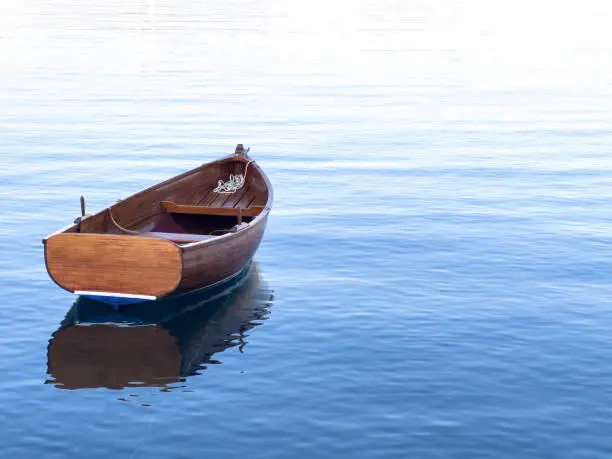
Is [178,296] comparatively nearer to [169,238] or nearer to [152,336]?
[169,238]

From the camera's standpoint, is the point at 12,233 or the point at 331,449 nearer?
the point at 331,449

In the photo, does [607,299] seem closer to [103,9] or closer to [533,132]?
[533,132]

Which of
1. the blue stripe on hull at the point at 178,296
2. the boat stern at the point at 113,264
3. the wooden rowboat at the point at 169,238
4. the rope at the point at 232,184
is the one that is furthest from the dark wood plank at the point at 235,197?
the boat stern at the point at 113,264

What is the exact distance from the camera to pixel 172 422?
16.1 meters

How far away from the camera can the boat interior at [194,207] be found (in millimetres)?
23500

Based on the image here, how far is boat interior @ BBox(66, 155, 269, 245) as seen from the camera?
2350 centimetres

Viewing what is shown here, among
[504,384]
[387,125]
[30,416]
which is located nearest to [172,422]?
[30,416]

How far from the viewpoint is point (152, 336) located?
67.2 feet

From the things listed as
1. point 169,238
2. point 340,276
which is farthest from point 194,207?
point 340,276

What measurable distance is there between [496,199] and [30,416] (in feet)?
66.1

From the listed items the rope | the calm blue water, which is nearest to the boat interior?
the rope

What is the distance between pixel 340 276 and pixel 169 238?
4159mm

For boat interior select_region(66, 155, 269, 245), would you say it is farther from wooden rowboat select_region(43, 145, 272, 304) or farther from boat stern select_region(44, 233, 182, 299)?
boat stern select_region(44, 233, 182, 299)

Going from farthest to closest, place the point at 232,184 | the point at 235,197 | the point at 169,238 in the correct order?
the point at 232,184 → the point at 235,197 → the point at 169,238
